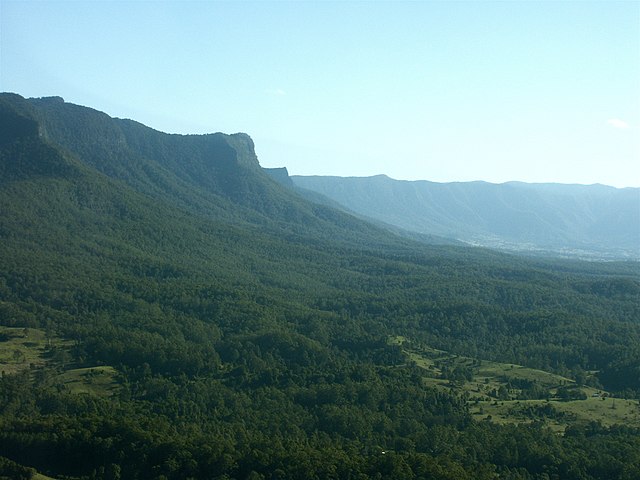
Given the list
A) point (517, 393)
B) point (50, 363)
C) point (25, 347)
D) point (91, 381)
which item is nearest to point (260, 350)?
point (91, 381)

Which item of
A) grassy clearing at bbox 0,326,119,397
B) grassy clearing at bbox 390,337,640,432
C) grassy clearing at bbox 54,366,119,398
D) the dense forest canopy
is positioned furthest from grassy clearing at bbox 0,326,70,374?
grassy clearing at bbox 390,337,640,432

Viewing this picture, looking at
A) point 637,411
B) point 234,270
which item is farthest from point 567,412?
point 234,270

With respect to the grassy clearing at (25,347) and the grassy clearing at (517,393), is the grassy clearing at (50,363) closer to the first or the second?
the grassy clearing at (25,347)

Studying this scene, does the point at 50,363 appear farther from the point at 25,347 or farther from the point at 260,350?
the point at 260,350

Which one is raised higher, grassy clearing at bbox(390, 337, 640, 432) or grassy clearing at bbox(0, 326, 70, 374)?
grassy clearing at bbox(0, 326, 70, 374)

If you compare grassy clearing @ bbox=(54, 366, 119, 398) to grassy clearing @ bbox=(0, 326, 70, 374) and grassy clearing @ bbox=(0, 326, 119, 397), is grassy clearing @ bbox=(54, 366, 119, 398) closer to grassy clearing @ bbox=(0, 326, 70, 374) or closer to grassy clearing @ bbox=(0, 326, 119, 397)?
grassy clearing @ bbox=(0, 326, 119, 397)

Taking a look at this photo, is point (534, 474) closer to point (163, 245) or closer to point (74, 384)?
point (74, 384)
